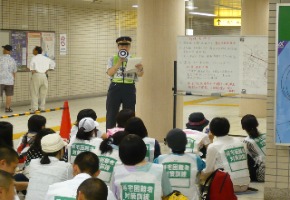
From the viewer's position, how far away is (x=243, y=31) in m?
14.3

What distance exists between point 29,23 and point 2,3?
122cm

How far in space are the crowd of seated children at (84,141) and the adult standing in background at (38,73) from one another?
8733mm

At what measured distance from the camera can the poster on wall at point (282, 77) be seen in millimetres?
5906

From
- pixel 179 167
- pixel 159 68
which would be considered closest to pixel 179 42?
pixel 159 68

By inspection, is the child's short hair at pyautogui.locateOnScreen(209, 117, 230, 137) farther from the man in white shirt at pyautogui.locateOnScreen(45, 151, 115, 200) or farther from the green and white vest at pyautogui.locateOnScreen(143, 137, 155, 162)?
the man in white shirt at pyautogui.locateOnScreen(45, 151, 115, 200)

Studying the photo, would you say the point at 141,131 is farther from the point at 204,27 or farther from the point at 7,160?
the point at 204,27

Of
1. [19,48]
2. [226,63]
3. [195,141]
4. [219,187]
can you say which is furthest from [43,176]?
[19,48]

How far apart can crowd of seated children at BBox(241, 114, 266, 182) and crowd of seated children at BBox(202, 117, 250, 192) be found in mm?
652

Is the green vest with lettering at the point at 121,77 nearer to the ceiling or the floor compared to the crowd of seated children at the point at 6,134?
nearer to the ceiling

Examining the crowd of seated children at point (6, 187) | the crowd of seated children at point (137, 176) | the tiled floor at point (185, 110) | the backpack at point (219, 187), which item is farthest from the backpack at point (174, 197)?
the tiled floor at point (185, 110)

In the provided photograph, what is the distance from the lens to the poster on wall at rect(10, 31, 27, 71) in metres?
16.4

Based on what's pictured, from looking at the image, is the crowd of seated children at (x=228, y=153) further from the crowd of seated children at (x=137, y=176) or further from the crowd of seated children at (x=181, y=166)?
the crowd of seated children at (x=137, y=176)

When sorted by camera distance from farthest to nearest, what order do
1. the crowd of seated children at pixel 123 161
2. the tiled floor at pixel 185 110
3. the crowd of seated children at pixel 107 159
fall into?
1. the tiled floor at pixel 185 110
2. the crowd of seated children at pixel 107 159
3. the crowd of seated children at pixel 123 161

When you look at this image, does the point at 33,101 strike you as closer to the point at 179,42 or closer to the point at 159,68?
the point at 159,68
